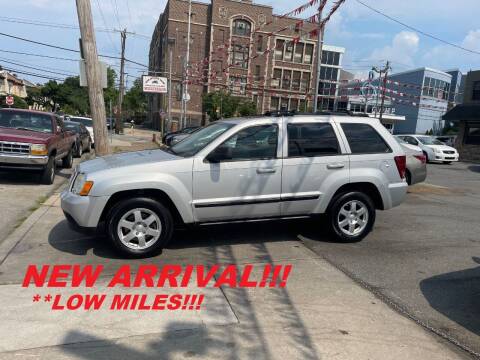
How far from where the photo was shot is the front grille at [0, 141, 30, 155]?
877 centimetres

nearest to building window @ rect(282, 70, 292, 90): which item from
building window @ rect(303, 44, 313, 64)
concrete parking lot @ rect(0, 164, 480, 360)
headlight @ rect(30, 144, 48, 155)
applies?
building window @ rect(303, 44, 313, 64)

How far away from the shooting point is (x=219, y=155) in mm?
5070

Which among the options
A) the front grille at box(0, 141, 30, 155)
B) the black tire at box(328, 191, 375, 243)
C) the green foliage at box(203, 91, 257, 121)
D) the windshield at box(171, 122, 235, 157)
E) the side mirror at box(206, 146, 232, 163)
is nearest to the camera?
the side mirror at box(206, 146, 232, 163)

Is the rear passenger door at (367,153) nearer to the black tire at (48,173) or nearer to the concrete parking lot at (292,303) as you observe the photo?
the concrete parking lot at (292,303)

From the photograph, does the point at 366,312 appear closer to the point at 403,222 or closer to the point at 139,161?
the point at 139,161

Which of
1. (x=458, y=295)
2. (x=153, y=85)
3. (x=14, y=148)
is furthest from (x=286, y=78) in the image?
(x=458, y=295)

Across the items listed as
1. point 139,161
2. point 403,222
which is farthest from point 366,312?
point 403,222

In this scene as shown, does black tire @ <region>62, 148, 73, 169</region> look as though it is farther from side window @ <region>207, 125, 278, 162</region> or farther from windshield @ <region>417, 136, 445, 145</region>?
windshield @ <region>417, 136, 445, 145</region>

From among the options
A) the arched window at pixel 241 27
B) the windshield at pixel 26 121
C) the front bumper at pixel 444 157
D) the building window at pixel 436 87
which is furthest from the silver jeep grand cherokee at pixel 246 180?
the building window at pixel 436 87

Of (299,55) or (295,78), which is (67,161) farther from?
(299,55)

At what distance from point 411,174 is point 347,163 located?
16.2 feet

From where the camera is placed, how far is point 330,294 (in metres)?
4.14

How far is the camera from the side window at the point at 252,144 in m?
5.19

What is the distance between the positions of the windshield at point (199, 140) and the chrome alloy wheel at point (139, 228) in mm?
920
